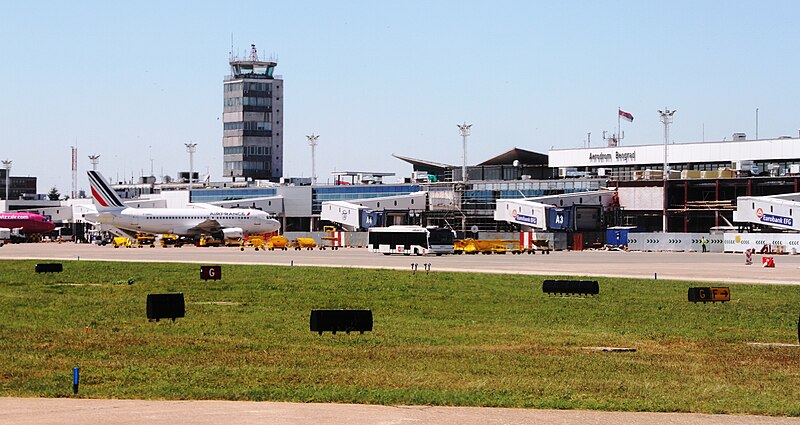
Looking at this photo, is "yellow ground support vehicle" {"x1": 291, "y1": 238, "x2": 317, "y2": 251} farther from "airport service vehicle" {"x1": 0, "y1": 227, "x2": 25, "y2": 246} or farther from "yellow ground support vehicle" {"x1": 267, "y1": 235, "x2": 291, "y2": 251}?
"airport service vehicle" {"x1": 0, "y1": 227, "x2": 25, "y2": 246}

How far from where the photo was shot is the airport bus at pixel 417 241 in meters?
110

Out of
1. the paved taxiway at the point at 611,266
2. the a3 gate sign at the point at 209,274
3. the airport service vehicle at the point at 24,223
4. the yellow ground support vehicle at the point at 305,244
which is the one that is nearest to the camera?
the a3 gate sign at the point at 209,274

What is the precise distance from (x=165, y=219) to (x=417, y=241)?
47062 millimetres

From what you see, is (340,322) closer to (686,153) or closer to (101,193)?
(101,193)

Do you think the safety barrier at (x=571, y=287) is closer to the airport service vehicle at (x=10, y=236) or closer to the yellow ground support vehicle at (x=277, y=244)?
the yellow ground support vehicle at (x=277, y=244)

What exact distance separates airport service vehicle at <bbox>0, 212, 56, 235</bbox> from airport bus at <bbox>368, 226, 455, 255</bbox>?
262ft

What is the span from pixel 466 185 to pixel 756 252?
51164 millimetres

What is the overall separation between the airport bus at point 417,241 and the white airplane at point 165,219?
123 feet

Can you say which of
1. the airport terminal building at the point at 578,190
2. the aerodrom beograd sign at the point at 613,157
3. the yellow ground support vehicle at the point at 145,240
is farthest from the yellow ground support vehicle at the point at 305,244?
the aerodrom beograd sign at the point at 613,157

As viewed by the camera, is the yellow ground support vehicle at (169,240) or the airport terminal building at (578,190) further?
the yellow ground support vehicle at (169,240)

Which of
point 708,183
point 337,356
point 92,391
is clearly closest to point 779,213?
point 708,183

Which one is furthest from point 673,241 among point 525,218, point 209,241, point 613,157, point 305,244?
point 209,241

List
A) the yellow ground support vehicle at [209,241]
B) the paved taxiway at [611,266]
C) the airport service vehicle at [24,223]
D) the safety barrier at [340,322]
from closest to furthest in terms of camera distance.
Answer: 1. the safety barrier at [340,322]
2. the paved taxiway at [611,266]
3. the yellow ground support vehicle at [209,241]
4. the airport service vehicle at [24,223]

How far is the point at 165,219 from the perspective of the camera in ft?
477
